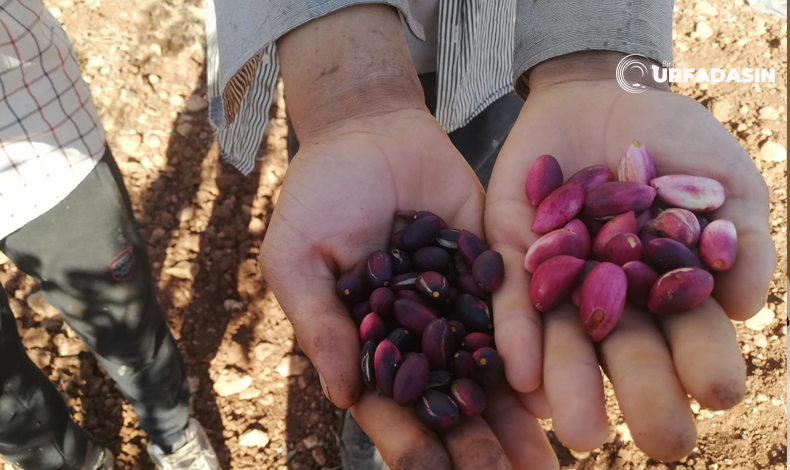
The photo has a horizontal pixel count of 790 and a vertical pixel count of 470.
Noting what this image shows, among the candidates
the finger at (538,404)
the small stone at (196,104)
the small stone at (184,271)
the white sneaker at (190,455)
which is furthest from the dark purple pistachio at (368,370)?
the small stone at (196,104)

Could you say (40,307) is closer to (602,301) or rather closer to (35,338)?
(35,338)

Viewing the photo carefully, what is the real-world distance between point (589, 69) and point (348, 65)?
2.27 ft

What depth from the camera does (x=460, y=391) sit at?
1.21m

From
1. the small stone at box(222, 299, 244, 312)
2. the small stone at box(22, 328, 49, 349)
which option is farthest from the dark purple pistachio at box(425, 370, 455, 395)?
the small stone at box(22, 328, 49, 349)

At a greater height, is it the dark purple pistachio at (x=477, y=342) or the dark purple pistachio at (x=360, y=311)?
the dark purple pistachio at (x=360, y=311)

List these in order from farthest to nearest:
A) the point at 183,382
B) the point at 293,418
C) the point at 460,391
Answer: the point at 293,418, the point at 183,382, the point at 460,391

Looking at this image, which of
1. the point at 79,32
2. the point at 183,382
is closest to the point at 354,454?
the point at 183,382

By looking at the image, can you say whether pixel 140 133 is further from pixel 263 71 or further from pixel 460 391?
pixel 460 391

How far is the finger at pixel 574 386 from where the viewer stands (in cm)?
109

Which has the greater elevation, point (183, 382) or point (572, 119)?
point (572, 119)

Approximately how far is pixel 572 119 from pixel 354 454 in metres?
1.45

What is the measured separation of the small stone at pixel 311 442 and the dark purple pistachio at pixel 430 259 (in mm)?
1204

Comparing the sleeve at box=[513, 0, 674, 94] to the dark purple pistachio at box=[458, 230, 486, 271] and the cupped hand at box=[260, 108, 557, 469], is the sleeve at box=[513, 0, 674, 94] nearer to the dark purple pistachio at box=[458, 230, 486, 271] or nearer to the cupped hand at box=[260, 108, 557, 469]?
the cupped hand at box=[260, 108, 557, 469]

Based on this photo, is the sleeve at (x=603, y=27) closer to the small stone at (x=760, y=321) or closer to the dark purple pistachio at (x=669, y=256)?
the dark purple pistachio at (x=669, y=256)
